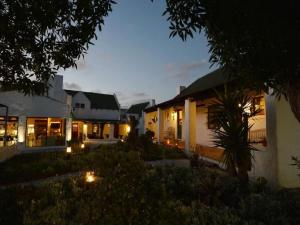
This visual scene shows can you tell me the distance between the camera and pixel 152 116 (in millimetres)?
29125

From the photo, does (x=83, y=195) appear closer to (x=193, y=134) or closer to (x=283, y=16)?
(x=283, y=16)

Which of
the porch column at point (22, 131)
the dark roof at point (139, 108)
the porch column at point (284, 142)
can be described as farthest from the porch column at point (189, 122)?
the dark roof at point (139, 108)

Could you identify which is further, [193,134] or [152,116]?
[152,116]

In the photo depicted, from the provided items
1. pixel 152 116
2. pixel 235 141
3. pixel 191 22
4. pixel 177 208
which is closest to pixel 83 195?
pixel 177 208

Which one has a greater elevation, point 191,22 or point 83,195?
point 191,22

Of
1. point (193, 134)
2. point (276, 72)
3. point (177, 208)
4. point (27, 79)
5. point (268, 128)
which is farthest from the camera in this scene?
point (193, 134)

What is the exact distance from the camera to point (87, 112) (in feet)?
137

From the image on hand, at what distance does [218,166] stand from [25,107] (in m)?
16.2

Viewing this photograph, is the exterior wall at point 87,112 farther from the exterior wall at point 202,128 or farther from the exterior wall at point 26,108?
the exterior wall at point 202,128

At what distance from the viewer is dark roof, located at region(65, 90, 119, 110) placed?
141ft

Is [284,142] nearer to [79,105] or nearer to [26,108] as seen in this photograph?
[26,108]

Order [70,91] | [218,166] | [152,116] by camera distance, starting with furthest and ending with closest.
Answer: [70,91] → [152,116] → [218,166]

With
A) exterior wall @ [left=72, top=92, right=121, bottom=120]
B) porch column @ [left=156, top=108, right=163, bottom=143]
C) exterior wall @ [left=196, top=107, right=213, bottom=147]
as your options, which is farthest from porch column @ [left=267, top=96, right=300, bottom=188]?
exterior wall @ [left=72, top=92, right=121, bottom=120]

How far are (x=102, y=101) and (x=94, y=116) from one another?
3.39m
